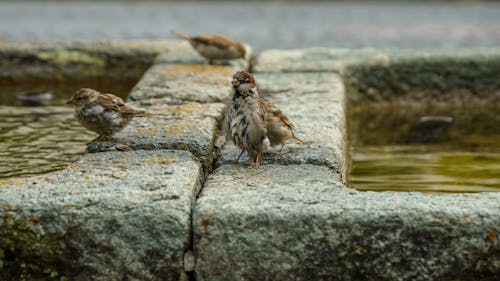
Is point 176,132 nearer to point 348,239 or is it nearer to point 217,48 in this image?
point 348,239

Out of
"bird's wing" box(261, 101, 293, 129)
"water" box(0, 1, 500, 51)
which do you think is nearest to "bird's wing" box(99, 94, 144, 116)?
"bird's wing" box(261, 101, 293, 129)

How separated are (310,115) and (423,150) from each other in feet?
3.45

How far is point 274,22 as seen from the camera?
53.6 feet

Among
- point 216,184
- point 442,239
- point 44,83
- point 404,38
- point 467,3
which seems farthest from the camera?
point 467,3

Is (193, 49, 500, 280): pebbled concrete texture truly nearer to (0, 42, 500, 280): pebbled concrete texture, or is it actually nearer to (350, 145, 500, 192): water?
(0, 42, 500, 280): pebbled concrete texture

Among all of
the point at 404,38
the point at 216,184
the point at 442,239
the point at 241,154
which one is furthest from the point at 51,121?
the point at 404,38

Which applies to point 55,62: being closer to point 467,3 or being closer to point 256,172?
point 256,172

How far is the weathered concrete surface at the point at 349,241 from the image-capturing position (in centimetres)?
312

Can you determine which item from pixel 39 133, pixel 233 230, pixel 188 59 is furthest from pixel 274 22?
pixel 233 230

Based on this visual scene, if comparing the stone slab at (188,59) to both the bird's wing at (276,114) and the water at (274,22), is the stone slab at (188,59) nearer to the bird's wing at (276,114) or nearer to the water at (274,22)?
the bird's wing at (276,114)

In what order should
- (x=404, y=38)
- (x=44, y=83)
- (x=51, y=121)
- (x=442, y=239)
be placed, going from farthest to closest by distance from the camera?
(x=404, y=38)
(x=44, y=83)
(x=51, y=121)
(x=442, y=239)

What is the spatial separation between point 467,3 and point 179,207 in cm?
1718

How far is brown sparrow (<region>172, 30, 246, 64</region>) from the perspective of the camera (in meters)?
6.58

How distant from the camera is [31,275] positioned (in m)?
3.18
